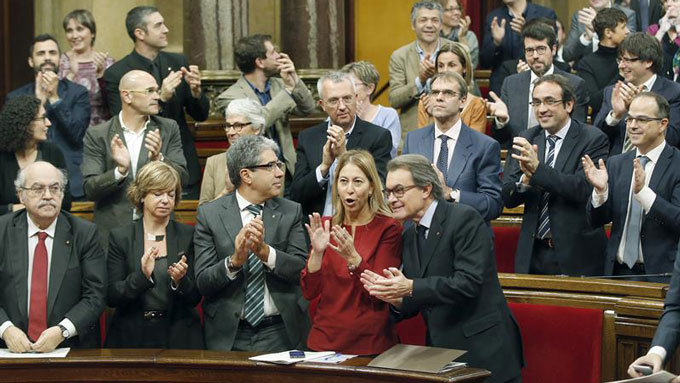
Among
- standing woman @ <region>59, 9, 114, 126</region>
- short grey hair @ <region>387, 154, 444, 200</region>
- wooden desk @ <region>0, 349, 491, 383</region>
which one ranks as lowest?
wooden desk @ <region>0, 349, 491, 383</region>

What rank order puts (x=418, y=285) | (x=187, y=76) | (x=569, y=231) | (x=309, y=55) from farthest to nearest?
(x=309, y=55)
(x=187, y=76)
(x=569, y=231)
(x=418, y=285)

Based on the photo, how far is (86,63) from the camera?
24.0 feet

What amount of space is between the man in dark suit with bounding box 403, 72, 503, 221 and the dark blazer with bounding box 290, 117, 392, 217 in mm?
184

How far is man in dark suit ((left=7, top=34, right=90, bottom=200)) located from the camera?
671 centimetres

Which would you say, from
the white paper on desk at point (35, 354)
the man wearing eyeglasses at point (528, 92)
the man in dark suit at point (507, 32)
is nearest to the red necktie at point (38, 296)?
the white paper on desk at point (35, 354)

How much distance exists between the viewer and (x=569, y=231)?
5.47 meters

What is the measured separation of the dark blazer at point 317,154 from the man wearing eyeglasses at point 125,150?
59 cm

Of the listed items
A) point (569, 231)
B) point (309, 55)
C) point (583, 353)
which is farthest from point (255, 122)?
point (309, 55)

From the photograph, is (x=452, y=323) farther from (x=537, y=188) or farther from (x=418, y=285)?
(x=537, y=188)

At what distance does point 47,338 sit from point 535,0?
6.60 m

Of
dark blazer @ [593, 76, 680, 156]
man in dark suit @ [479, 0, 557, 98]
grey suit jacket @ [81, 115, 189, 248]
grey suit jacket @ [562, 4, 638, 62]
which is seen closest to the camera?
grey suit jacket @ [81, 115, 189, 248]

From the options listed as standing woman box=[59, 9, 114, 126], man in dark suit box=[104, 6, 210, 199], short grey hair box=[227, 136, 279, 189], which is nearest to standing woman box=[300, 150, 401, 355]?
short grey hair box=[227, 136, 279, 189]

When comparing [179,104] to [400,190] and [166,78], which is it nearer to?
[166,78]

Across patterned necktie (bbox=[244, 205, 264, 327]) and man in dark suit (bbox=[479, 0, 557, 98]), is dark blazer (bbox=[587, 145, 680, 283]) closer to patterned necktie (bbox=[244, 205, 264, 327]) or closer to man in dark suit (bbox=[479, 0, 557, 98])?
patterned necktie (bbox=[244, 205, 264, 327])
